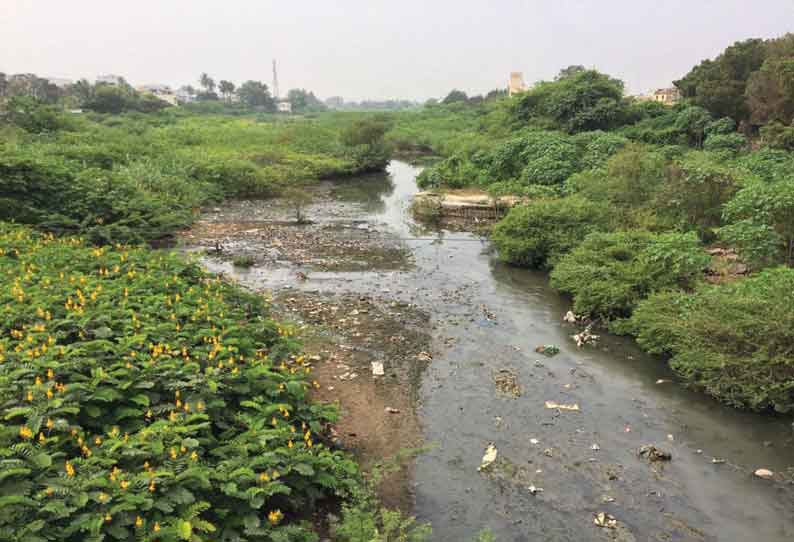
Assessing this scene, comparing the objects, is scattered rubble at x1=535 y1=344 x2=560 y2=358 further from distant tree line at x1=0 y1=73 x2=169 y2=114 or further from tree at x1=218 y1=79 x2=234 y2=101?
tree at x1=218 y1=79 x2=234 y2=101

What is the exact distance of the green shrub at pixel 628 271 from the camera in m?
9.40

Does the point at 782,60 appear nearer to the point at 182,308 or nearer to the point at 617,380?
the point at 617,380

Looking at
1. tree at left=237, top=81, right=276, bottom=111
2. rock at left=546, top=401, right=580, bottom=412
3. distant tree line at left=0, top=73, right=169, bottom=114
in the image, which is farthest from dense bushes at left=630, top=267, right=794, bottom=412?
tree at left=237, top=81, right=276, bottom=111

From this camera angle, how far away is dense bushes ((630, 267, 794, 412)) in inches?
263

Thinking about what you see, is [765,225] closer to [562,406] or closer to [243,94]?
[562,406]

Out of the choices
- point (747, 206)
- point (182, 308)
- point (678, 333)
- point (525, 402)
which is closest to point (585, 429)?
point (525, 402)

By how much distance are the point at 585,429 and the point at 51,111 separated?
3080cm

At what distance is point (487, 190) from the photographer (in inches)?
844

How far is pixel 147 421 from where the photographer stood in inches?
179

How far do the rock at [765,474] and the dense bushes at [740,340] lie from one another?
1.08 meters

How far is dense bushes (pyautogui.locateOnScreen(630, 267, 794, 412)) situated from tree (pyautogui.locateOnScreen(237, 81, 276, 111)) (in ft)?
289

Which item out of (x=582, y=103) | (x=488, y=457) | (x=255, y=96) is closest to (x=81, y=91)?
(x=255, y=96)

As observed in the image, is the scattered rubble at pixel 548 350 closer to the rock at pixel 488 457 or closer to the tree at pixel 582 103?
the rock at pixel 488 457

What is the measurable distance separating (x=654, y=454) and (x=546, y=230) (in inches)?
299
